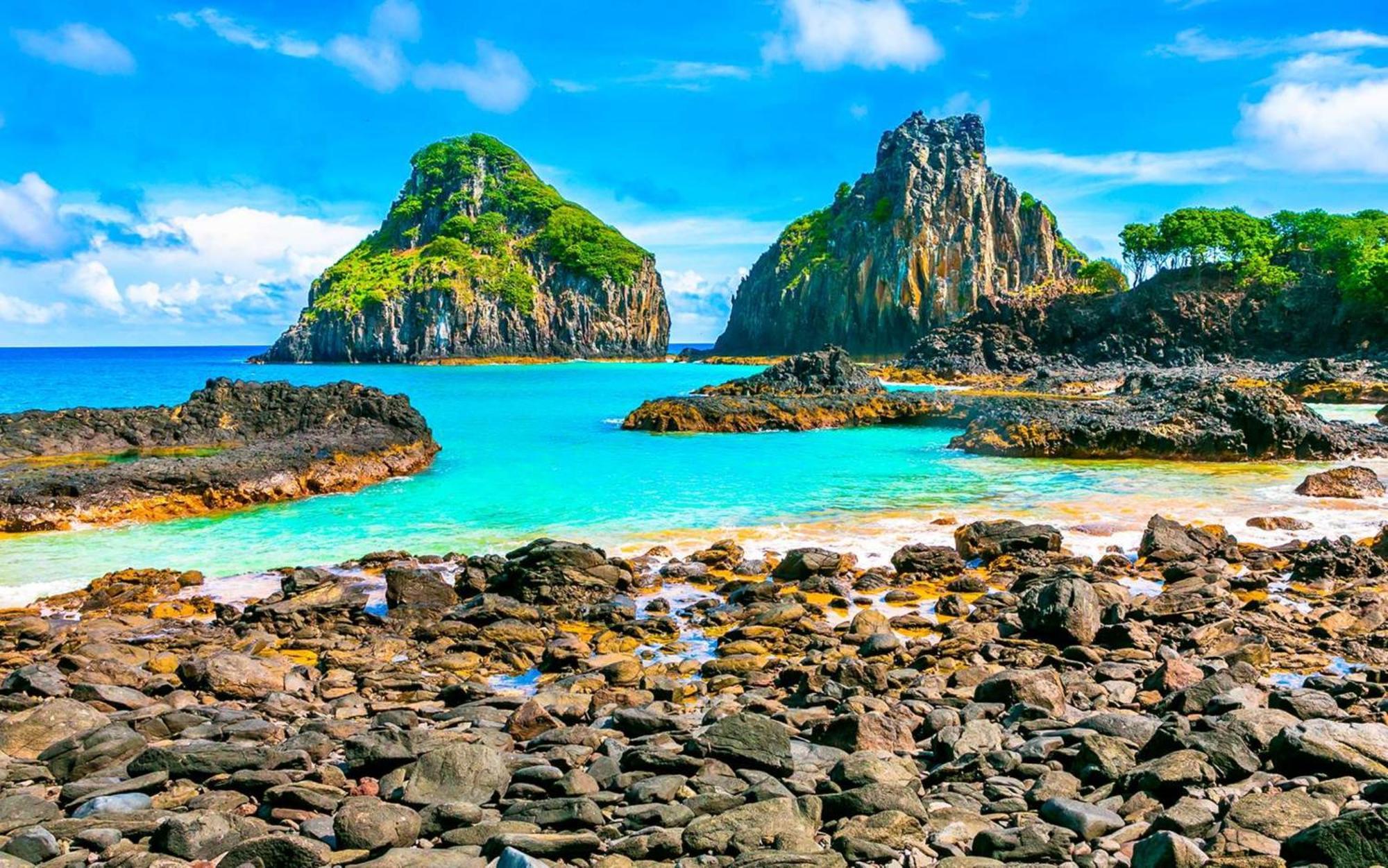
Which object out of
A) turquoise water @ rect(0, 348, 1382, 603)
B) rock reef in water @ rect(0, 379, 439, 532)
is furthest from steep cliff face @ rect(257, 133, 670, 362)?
rock reef in water @ rect(0, 379, 439, 532)

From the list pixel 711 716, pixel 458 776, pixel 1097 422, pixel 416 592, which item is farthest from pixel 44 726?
pixel 1097 422

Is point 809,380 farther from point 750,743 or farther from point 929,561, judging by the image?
point 750,743

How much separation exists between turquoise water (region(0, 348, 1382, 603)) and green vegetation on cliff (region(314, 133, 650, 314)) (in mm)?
122820

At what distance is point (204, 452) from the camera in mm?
29188

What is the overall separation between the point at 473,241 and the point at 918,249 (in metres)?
78.7

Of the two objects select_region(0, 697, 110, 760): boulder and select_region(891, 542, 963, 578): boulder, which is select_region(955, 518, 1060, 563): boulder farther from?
select_region(0, 697, 110, 760): boulder

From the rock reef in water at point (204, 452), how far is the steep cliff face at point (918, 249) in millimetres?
121150

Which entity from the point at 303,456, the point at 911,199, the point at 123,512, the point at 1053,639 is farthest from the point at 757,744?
the point at 911,199

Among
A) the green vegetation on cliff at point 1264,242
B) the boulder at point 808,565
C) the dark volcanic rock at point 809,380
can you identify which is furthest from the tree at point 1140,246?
the boulder at point 808,565

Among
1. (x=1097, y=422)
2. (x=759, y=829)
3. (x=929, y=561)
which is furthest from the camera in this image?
(x=1097, y=422)

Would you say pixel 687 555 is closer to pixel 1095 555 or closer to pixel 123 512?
pixel 1095 555

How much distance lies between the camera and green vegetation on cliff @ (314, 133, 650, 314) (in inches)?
6289

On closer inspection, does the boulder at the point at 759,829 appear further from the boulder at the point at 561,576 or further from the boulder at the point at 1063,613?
the boulder at the point at 561,576

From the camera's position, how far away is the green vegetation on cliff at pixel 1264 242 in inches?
3489
